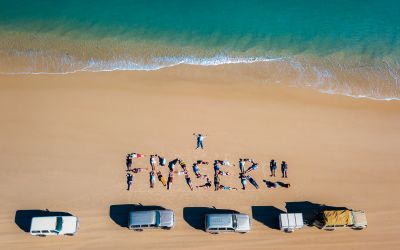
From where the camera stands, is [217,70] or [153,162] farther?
[217,70]

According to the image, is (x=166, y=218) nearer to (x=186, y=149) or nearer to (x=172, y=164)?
(x=172, y=164)

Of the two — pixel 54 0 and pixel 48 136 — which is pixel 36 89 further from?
pixel 54 0

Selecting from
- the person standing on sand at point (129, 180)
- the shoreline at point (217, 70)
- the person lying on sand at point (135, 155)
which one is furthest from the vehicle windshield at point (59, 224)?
the shoreline at point (217, 70)

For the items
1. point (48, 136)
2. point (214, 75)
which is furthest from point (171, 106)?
point (48, 136)

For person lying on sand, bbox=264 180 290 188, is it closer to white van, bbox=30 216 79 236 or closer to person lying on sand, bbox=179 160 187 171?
person lying on sand, bbox=179 160 187 171

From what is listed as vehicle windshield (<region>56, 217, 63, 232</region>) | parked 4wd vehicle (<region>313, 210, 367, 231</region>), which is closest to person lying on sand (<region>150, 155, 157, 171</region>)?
vehicle windshield (<region>56, 217, 63, 232</region>)

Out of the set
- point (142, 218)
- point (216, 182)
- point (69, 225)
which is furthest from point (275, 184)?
point (69, 225)

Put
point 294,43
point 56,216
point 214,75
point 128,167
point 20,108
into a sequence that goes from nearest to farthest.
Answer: point 56,216, point 128,167, point 20,108, point 214,75, point 294,43
